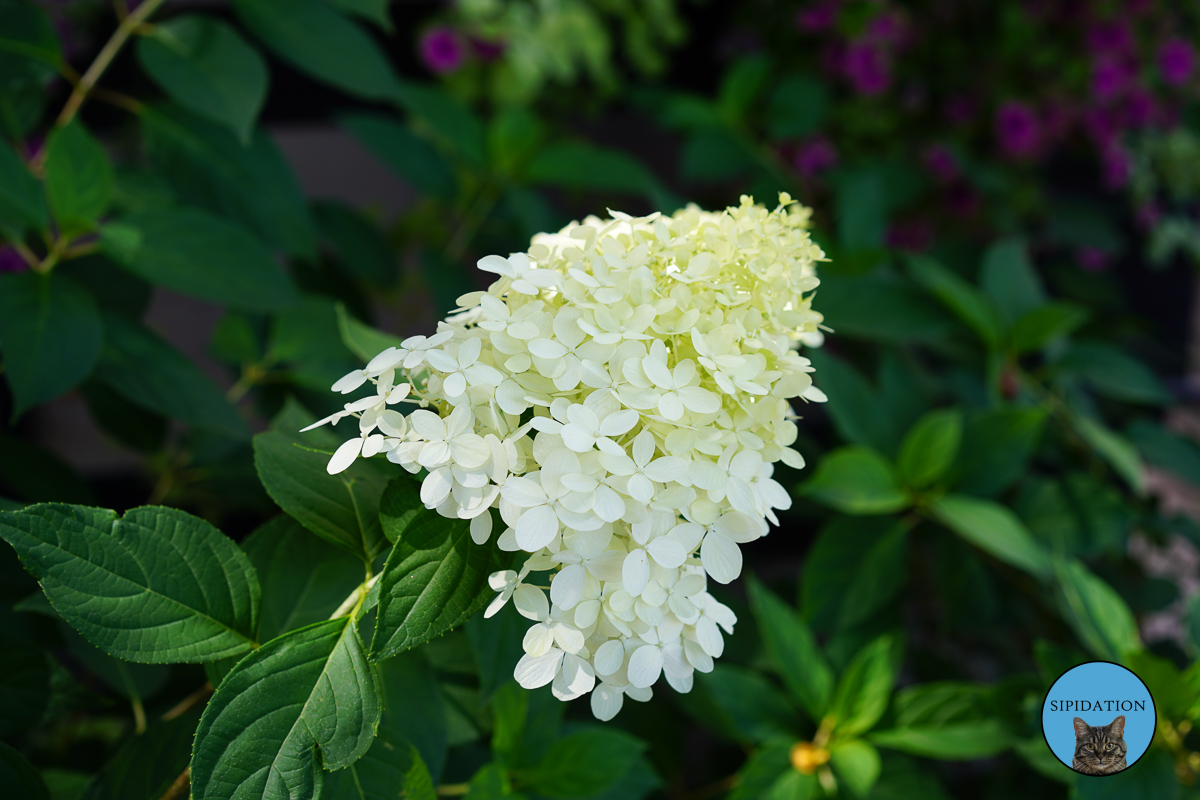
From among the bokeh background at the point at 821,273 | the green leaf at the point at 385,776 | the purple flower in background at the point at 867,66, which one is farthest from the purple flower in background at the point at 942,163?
the green leaf at the point at 385,776

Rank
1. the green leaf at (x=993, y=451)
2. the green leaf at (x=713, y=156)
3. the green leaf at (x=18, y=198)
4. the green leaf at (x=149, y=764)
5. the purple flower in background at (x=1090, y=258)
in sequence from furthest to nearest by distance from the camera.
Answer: the purple flower in background at (x=1090, y=258) → the green leaf at (x=713, y=156) → the green leaf at (x=993, y=451) → the green leaf at (x=18, y=198) → the green leaf at (x=149, y=764)

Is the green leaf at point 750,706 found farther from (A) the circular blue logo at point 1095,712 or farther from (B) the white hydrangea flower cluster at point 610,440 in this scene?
(B) the white hydrangea flower cluster at point 610,440

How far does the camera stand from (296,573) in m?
0.46

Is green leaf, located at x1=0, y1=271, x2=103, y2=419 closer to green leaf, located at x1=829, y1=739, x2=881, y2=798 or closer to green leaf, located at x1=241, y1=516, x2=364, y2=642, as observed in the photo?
green leaf, located at x1=241, y1=516, x2=364, y2=642

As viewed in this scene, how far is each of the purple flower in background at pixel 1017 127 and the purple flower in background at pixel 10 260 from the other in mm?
1548

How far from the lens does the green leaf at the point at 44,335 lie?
533 mm

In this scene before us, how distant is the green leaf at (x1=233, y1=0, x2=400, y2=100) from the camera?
0.72 m

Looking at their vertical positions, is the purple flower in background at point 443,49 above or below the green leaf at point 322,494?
above

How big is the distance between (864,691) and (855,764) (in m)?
0.07

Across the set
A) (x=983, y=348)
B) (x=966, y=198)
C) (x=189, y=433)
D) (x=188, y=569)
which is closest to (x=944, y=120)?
(x=966, y=198)

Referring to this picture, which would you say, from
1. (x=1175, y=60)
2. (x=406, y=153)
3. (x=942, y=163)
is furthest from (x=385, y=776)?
(x=1175, y=60)

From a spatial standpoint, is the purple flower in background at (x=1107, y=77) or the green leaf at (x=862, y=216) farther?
the purple flower in background at (x=1107, y=77)

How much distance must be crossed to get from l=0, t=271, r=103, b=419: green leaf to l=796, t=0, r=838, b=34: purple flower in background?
126 cm

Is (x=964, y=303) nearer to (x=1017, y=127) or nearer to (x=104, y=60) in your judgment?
(x=1017, y=127)
